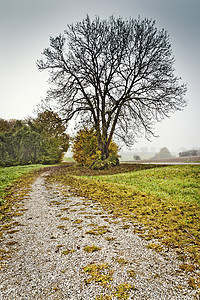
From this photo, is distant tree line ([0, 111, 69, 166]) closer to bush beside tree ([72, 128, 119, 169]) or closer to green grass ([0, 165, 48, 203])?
bush beside tree ([72, 128, 119, 169])

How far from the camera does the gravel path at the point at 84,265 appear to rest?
1.66m

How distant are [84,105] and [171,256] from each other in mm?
13893

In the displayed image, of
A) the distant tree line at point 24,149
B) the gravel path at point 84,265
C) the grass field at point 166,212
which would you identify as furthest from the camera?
the distant tree line at point 24,149

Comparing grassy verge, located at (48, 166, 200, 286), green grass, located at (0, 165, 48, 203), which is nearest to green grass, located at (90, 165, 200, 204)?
grassy verge, located at (48, 166, 200, 286)

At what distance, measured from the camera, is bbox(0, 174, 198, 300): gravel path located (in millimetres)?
1658

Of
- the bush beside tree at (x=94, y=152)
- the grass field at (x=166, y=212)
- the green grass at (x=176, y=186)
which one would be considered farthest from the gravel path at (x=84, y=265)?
the bush beside tree at (x=94, y=152)

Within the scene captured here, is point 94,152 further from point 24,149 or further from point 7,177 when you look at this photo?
point 24,149

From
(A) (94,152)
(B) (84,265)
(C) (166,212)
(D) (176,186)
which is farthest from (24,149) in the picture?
(B) (84,265)

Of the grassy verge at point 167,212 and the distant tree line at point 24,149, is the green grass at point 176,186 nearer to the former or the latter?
the grassy verge at point 167,212

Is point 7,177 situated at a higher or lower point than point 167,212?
higher

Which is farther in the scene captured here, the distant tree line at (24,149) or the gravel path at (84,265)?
the distant tree line at (24,149)

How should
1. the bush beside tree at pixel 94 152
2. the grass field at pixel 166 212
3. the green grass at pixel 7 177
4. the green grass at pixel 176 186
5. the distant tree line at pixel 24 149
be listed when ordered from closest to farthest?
1. the grass field at pixel 166 212
2. the green grass at pixel 176 186
3. the green grass at pixel 7 177
4. the bush beside tree at pixel 94 152
5. the distant tree line at pixel 24 149

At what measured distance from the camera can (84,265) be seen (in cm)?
206

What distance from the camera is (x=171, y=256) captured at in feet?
7.40
